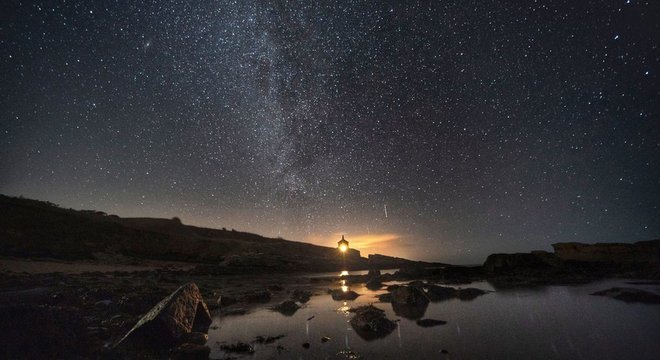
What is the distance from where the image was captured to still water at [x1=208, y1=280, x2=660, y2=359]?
276 inches

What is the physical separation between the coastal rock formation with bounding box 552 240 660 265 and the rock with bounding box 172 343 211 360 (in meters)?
38.0

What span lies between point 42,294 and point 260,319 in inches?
321

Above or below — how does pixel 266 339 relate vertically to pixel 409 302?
below

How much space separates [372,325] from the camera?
367 inches

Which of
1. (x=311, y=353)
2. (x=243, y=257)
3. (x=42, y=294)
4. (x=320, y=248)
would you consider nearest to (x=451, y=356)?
(x=311, y=353)

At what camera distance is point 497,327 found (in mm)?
9523

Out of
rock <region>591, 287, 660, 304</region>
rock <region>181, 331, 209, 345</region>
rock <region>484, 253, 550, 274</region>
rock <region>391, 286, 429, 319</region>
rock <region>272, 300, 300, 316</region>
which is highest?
rock <region>484, 253, 550, 274</region>

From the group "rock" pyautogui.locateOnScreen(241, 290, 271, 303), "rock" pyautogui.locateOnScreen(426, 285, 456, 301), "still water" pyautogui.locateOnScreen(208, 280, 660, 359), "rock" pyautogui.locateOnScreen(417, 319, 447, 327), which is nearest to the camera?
"still water" pyautogui.locateOnScreen(208, 280, 660, 359)

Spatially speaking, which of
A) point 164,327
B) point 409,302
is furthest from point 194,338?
point 409,302

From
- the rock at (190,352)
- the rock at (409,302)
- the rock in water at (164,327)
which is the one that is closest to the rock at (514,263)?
the rock at (409,302)

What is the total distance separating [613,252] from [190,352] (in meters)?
42.5

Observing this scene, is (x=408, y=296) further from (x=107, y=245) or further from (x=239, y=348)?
(x=107, y=245)

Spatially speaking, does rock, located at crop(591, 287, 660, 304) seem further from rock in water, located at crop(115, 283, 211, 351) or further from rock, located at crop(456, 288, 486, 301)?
rock in water, located at crop(115, 283, 211, 351)

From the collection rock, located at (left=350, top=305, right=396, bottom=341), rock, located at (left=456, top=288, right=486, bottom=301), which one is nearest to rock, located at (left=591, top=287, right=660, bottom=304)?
rock, located at (left=456, top=288, right=486, bottom=301)
